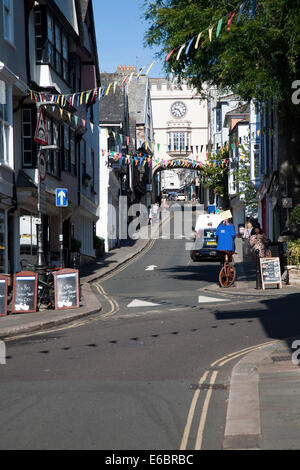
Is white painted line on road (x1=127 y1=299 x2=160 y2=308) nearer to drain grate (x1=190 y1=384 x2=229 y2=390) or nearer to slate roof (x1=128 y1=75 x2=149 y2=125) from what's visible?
drain grate (x1=190 y1=384 x2=229 y2=390)

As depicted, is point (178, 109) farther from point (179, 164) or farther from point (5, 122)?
point (5, 122)

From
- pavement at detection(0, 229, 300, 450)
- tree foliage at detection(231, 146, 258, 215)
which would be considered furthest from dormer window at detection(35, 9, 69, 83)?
tree foliage at detection(231, 146, 258, 215)

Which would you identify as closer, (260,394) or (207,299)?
(260,394)

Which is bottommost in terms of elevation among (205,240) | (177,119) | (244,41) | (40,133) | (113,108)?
(205,240)

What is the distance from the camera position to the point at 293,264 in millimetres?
20516

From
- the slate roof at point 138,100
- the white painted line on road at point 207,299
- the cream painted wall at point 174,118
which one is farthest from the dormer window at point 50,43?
the cream painted wall at point 174,118

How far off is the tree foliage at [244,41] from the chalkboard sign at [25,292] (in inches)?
242

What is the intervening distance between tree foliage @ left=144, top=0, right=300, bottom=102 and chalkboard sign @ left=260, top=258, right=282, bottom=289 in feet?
14.5

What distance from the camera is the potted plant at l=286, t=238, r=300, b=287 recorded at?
A: 20.0m

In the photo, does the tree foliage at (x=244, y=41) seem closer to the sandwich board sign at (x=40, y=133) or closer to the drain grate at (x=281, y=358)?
the sandwich board sign at (x=40, y=133)

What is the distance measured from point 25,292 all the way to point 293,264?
8883mm

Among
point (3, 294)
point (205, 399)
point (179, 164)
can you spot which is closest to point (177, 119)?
point (179, 164)

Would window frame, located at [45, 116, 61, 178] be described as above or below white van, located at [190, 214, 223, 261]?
above

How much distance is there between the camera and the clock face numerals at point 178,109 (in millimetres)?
96812
